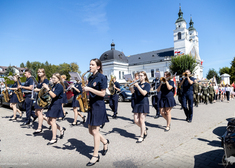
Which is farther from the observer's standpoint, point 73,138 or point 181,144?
point 73,138

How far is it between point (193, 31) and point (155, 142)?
79118 millimetres

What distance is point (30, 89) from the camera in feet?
21.2

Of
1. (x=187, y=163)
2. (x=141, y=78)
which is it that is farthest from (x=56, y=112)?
(x=187, y=163)

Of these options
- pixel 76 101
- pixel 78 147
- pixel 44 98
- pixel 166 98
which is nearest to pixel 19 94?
pixel 76 101

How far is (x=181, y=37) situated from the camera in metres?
60.1

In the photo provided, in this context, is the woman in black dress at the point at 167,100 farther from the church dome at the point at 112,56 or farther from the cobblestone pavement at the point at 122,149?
the church dome at the point at 112,56

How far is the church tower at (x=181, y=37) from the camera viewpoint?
5913cm

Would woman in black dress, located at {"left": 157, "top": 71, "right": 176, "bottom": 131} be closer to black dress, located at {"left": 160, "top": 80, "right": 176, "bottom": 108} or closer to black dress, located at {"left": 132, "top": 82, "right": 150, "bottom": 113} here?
black dress, located at {"left": 160, "top": 80, "right": 176, "bottom": 108}

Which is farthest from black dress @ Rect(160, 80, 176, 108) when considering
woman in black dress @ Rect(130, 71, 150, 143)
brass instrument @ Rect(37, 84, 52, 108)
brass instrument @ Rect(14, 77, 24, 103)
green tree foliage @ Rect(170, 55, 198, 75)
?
green tree foliage @ Rect(170, 55, 198, 75)

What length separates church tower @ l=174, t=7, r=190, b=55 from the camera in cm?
5913

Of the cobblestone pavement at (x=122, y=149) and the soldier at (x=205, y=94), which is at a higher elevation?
the soldier at (x=205, y=94)

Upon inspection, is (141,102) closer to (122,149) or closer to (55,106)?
(122,149)

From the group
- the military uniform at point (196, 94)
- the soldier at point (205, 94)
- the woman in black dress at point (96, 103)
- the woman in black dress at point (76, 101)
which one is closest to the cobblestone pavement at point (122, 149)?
the woman in black dress at point (96, 103)

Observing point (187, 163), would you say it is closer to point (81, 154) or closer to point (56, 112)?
point (81, 154)
